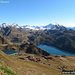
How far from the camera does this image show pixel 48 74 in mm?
55500

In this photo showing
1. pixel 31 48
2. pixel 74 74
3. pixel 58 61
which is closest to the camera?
pixel 74 74

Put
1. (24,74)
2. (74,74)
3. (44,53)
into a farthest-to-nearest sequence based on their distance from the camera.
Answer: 1. (44,53)
2. (74,74)
3. (24,74)

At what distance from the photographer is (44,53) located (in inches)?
6531

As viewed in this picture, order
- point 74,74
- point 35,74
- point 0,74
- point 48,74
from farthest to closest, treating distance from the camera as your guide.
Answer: point 74,74 → point 48,74 → point 35,74 → point 0,74

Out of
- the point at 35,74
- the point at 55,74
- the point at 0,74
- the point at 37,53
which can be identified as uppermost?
the point at 0,74

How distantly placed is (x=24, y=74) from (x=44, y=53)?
400 feet

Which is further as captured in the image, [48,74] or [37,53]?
[37,53]

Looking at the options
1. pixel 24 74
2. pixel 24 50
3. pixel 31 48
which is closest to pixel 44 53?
pixel 31 48

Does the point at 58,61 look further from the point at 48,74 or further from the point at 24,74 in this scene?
the point at 24,74

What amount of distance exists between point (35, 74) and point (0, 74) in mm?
27403

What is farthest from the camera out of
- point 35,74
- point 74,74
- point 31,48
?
point 31,48

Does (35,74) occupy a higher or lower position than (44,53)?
higher

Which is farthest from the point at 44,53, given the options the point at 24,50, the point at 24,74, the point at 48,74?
the point at 24,74

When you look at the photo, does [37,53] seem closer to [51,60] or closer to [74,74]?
[51,60]
